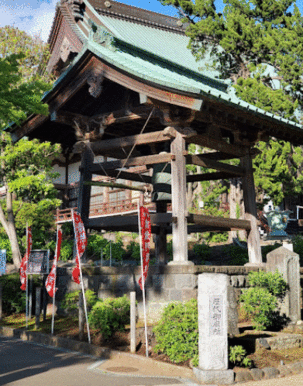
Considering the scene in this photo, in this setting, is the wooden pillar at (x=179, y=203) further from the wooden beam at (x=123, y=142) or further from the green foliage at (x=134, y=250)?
the green foliage at (x=134, y=250)

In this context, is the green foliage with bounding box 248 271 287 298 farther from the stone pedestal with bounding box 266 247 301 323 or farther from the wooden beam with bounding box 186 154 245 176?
the wooden beam with bounding box 186 154 245 176

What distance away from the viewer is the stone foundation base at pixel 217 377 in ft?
26.5

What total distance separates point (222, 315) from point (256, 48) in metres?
16.8

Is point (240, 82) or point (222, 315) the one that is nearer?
point (222, 315)

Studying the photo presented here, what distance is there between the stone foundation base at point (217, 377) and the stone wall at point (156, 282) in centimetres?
280

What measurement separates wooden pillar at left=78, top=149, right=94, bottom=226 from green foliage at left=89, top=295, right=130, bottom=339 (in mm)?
2943

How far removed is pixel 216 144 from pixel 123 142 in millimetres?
2593

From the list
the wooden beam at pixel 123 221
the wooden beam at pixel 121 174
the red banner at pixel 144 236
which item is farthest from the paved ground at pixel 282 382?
the wooden beam at pixel 121 174

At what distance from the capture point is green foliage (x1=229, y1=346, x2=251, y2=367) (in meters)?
8.68

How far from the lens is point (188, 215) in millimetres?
12344

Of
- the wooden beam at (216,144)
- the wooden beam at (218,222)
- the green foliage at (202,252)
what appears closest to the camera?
the wooden beam at (218,222)

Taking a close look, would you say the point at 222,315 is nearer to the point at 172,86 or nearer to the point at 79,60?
the point at 172,86

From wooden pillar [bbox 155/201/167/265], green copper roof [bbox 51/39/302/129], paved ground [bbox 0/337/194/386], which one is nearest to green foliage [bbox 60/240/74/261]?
wooden pillar [bbox 155/201/167/265]

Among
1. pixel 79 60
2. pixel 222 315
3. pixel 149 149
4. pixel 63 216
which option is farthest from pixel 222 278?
pixel 63 216
